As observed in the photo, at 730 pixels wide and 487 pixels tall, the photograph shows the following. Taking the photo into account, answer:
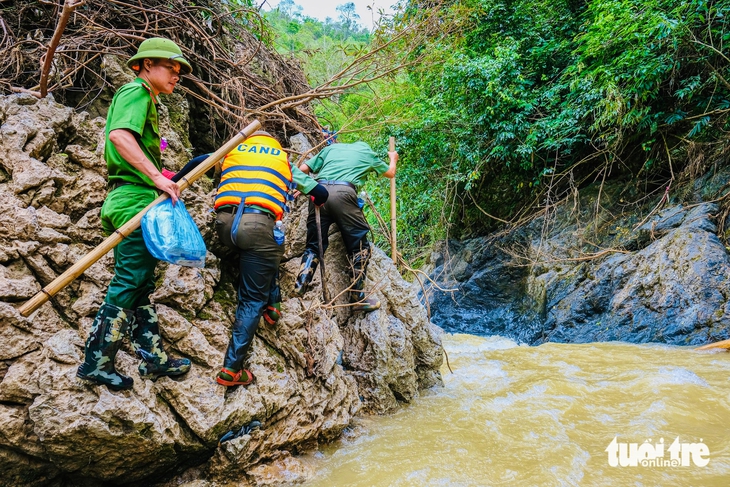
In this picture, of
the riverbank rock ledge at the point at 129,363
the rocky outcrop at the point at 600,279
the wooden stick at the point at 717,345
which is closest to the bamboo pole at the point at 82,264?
the riverbank rock ledge at the point at 129,363

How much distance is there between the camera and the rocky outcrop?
522 cm

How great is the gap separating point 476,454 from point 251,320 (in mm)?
1796

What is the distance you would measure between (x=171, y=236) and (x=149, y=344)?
777 mm

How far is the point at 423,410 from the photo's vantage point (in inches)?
148

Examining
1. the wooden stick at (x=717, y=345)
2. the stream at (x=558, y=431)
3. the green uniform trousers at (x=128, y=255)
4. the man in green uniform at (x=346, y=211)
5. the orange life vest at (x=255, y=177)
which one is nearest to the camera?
the green uniform trousers at (x=128, y=255)

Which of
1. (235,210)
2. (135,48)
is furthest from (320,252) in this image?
(135,48)

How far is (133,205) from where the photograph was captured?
2342mm

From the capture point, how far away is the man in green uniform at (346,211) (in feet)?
12.4

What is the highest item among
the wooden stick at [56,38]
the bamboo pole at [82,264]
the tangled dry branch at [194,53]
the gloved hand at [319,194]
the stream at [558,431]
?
the tangled dry branch at [194,53]

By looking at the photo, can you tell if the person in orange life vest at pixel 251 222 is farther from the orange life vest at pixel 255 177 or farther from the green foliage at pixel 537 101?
the green foliage at pixel 537 101

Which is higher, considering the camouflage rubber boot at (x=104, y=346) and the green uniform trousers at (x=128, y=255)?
the green uniform trousers at (x=128, y=255)

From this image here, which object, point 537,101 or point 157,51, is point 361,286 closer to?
point 157,51

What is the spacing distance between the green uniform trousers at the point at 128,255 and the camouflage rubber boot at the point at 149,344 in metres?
0.15

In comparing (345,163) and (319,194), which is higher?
(345,163)
